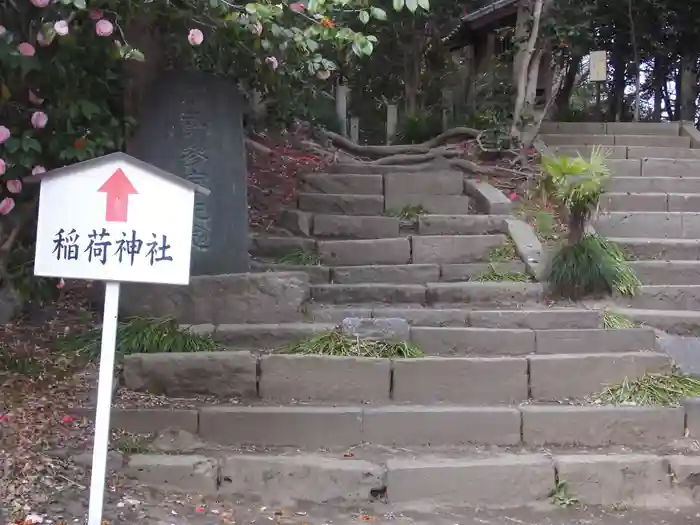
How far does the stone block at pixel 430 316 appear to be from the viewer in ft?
18.2

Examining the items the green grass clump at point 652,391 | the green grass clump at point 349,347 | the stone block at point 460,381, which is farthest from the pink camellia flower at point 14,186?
the green grass clump at point 652,391

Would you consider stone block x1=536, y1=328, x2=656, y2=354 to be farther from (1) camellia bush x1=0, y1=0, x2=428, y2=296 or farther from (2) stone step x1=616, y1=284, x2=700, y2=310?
(1) camellia bush x1=0, y1=0, x2=428, y2=296

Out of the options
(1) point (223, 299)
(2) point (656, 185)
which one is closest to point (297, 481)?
(1) point (223, 299)

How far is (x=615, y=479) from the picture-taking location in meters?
4.29

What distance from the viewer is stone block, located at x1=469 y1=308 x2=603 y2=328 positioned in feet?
18.0

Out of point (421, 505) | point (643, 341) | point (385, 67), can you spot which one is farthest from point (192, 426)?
point (385, 67)

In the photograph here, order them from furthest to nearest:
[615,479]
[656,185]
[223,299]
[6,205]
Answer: [656,185], [223,299], [615,479], [6,205]

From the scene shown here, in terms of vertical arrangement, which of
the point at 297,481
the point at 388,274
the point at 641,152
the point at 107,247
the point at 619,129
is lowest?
the point at 297,481

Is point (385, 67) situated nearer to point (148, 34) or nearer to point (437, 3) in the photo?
point (437, 3)

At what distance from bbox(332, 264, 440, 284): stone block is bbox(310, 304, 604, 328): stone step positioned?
0.80 meters

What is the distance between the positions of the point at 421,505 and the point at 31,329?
3.09 meters

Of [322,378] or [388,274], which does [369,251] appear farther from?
[322,378]

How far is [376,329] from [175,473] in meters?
1.64

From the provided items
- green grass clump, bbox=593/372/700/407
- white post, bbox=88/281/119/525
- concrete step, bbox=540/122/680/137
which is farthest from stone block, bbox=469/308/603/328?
concrete step, bbox=540/122/680/137
